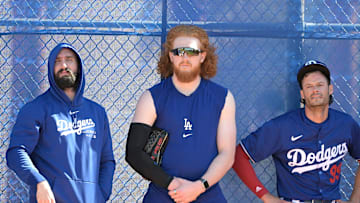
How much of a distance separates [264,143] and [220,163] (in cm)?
57

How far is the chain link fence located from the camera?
4.20 m

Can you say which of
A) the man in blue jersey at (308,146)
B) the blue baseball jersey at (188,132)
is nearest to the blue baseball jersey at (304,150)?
the man in blue jersey at (308,146)

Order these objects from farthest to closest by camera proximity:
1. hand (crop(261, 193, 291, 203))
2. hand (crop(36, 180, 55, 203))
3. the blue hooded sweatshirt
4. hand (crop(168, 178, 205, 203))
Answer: hand (crop(261, 193, 291, 203))
hand (crop(168, 178, 205, 203))
the blue hooded sweatshirt
hand (crop(36, 180, 55, 203))

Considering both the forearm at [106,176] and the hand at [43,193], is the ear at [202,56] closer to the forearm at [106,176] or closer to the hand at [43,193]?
the forearm at [106,176]

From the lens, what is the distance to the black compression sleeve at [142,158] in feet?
10.4

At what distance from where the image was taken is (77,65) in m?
3.36

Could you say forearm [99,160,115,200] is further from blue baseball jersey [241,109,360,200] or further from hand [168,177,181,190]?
blue baseball jersey [241,109,360,200]

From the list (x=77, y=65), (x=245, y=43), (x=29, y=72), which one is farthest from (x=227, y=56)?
(x=29, y=72)

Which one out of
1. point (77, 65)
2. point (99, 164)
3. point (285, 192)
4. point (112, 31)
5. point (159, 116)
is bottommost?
point (285, 192)

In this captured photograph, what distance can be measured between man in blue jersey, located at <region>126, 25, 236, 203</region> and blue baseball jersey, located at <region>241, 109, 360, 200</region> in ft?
1.47

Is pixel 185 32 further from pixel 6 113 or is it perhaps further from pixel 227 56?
pixel 6 113

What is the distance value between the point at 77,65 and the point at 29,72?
3.40 feet

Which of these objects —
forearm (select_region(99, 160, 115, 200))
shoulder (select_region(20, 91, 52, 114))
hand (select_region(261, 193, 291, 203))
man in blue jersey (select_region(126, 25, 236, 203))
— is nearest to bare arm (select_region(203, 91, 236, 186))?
man in blue jersey (select_region(126, 25, 236, 203))

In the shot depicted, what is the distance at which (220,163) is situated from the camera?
3.27 m
